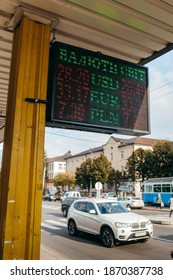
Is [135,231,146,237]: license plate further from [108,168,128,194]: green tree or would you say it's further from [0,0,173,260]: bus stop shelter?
[108,168,128,194]: green tree

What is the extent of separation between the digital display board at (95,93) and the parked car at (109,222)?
19.1 feet

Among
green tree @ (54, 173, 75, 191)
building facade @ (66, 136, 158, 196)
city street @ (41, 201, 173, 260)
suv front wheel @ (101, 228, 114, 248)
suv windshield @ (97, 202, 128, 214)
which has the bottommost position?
city street @ (41, 201, 173, 260)

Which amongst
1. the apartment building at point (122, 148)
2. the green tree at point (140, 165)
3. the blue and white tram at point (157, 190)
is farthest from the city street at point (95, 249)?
the apartment building at point (122, 148)

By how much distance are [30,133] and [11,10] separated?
184 centimetres

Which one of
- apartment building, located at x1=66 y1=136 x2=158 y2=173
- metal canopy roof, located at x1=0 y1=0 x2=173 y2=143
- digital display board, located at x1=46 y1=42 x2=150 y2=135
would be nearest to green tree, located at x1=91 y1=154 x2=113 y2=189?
apartment building, located at x1=66 y1=136 x2=158 y2=173

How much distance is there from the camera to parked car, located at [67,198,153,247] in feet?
30.7

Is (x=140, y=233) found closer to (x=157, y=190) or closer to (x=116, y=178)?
(x=157, y=190)

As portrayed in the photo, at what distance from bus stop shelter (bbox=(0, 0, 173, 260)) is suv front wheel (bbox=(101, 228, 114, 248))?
22.2 ft

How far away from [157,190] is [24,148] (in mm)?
32198

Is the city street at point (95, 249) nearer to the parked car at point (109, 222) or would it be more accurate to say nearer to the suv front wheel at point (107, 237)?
the suv front wheel at point (107, 237)

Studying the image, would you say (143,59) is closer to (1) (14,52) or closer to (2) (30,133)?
(1) (14,52)

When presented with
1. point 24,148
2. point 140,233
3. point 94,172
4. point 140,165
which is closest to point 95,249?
point 140,233

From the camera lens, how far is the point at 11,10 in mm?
3770
